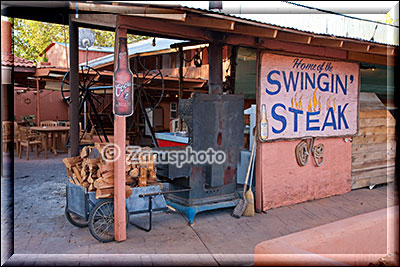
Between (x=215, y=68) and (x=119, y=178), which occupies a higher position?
(x=215, y=68)

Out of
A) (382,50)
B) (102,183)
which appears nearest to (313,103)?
(382,50)

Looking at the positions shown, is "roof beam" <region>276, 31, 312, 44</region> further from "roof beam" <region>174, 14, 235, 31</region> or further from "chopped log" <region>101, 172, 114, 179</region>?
"chopped log" <region>101, 172, 114, 179</region>

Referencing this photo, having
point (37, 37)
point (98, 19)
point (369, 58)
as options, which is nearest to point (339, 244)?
point (98, 19)

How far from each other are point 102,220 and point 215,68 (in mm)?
3047

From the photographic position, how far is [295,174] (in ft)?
22.8

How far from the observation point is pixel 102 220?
5.02 metres

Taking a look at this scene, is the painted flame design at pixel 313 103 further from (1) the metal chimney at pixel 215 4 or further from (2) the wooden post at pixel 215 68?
→ (1) the metal chimney at pixel 215 4

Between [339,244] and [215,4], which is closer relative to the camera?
[339,244]

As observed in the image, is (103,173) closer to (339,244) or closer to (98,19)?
(98,19)

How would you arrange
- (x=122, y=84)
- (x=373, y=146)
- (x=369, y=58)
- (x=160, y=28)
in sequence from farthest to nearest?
(x=373, y=146)
(x=369, y=58)
(x=160, y=28)
(x=122, y=84)

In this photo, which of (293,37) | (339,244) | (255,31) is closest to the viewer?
(339,244)

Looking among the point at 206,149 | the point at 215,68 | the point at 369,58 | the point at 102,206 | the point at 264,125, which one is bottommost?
the point at 102,206

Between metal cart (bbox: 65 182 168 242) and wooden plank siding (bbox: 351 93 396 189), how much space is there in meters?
4.99

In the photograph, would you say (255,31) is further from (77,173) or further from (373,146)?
(373,146)
